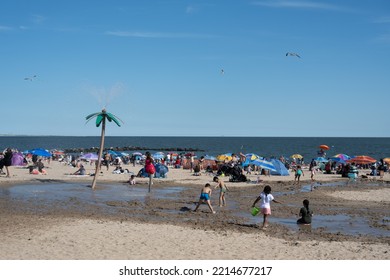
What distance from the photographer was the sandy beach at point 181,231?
11.1 m

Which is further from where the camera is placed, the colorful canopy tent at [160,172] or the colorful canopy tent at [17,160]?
the colorful canopy tent at [17,160]

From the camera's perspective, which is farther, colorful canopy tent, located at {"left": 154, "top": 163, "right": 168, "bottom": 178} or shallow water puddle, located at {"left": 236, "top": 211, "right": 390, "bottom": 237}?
colorful canopy tent, located at {"left": 154, "top": 163, "right": 168, "bottom": 178}

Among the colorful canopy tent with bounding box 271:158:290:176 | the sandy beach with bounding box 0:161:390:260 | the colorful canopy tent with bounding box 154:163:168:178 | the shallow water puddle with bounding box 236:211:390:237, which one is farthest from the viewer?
the colorful canopy tent with bounding box 271:158:290:176

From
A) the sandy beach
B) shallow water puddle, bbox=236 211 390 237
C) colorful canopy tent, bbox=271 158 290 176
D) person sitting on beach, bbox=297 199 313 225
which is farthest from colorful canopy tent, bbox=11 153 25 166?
person sitting on beach, bbox=297 199 313 225

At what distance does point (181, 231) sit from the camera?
13.8 m

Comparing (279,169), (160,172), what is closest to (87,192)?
(160,172)

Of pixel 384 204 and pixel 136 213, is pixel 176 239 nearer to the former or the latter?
pixel 136 213

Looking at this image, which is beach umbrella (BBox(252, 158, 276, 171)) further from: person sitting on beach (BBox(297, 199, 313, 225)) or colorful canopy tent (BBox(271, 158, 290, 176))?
person sitting on beach (BBox(297, 199, 313, 225))

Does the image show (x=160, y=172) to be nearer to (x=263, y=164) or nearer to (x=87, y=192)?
(x=263, y=164)

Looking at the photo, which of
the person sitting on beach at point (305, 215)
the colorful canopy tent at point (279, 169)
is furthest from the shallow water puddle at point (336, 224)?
the colorful canopy tent at point (279, 169)

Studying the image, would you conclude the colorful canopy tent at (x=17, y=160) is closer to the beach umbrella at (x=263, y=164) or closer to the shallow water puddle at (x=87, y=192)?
the shallow water puddle at (x=87, y=192)

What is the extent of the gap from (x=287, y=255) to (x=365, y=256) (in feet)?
6.44

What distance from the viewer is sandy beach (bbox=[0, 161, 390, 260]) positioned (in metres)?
11.1
